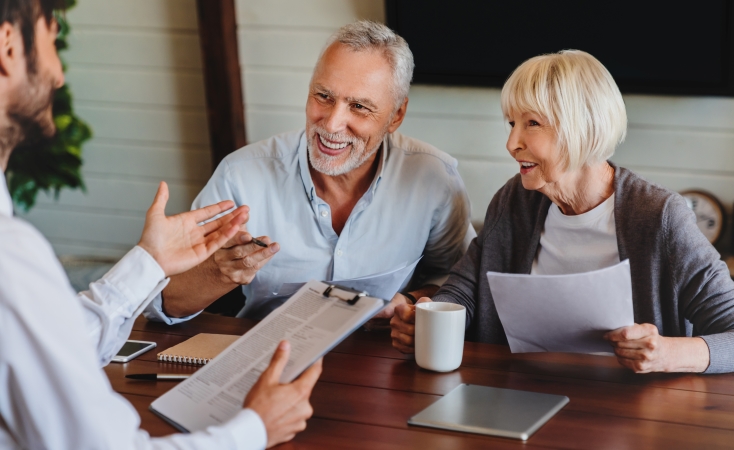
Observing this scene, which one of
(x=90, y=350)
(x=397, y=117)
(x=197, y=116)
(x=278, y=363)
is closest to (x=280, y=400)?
(x=278, y=363)

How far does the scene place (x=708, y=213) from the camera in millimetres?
2463

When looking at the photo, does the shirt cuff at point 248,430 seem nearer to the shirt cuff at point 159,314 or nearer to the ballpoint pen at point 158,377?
the ballpoint pen at point 158,377

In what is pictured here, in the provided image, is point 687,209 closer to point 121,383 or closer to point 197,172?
point 121,383

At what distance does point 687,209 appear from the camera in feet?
4.95

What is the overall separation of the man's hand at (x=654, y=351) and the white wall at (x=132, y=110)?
223cm

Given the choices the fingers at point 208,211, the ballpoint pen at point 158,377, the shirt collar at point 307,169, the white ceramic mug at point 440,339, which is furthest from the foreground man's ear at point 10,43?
the white ceramic mug at point 440,339

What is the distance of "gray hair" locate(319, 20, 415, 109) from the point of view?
186 cm

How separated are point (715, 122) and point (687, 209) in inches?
42.6

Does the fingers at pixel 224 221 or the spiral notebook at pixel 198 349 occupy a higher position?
the fingers at pixel 224 221

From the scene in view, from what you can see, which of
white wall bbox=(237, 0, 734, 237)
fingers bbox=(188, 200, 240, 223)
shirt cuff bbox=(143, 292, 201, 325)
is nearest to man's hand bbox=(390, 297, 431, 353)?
fingers bbox=(188, 200, 240, 223)

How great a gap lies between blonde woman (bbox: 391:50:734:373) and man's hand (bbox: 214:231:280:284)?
0.32 metres

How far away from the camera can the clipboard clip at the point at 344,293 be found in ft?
4.03

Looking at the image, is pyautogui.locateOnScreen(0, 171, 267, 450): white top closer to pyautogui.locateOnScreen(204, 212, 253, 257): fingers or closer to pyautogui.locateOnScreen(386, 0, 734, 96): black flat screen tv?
pyautogui.locateOnScreen(204, 212, 253, 257): fingers

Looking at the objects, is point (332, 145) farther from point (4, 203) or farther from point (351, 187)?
point (4, 203)
